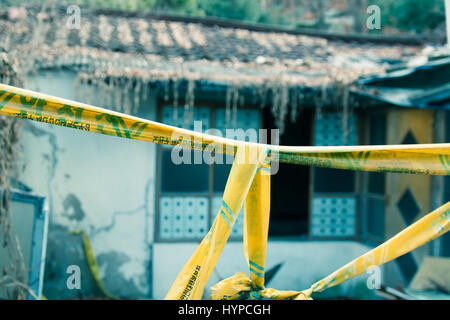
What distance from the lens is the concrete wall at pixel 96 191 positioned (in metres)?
5.48

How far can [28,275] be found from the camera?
3.76m

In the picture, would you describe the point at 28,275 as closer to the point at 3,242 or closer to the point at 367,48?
the point at 3,242

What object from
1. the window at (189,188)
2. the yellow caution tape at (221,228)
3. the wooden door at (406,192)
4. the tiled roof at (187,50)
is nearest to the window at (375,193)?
the wooden door at (406,192)

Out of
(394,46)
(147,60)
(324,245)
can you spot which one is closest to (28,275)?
(147,60)

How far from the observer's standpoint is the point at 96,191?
18.5 ft

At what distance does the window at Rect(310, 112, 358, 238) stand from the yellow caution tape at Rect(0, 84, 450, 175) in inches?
166

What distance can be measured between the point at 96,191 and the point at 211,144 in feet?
13.1

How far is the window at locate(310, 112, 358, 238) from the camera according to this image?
6.26 m

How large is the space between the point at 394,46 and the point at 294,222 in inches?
174

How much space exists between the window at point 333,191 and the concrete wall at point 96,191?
236cm
